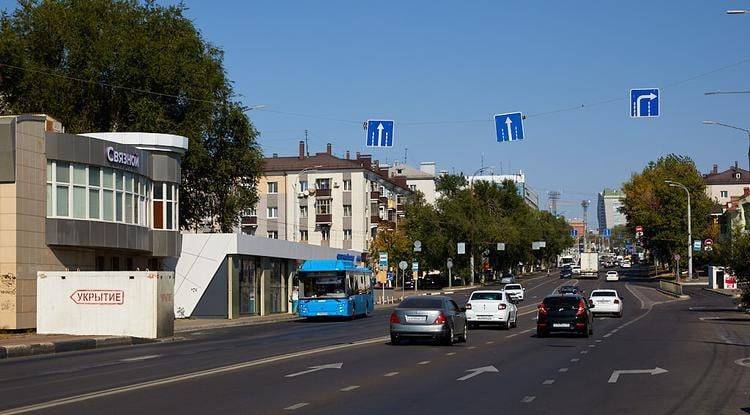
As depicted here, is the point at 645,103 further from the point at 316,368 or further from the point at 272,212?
the point at 272,212

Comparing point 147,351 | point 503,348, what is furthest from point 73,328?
point 503,348

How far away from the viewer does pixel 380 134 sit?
42969mm

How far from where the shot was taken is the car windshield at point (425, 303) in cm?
2980

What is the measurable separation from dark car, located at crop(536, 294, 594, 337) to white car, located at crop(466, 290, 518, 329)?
649 cm

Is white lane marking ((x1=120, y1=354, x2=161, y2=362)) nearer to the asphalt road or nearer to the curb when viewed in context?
the asphalt road

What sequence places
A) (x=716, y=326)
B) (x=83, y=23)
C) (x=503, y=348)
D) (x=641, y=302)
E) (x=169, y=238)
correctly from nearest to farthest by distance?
(x=503, y=348)
(x=716, y=326)
(x=169, y=238)
(x=83, y=23)
(x=641, y=302)

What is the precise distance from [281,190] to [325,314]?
69.3m

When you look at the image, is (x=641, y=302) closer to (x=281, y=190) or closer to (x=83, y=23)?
(x=83, y=23)

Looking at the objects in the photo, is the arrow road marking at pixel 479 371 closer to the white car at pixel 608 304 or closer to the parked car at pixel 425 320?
the parked car at pixel 425 320

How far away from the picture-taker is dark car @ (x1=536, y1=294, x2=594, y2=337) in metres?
34.5

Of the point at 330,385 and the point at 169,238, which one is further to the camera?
the point at 169,238

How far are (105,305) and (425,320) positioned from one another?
1425 centimetres

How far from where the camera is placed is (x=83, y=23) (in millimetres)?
65312

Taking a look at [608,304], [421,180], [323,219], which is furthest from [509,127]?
[421,180]
